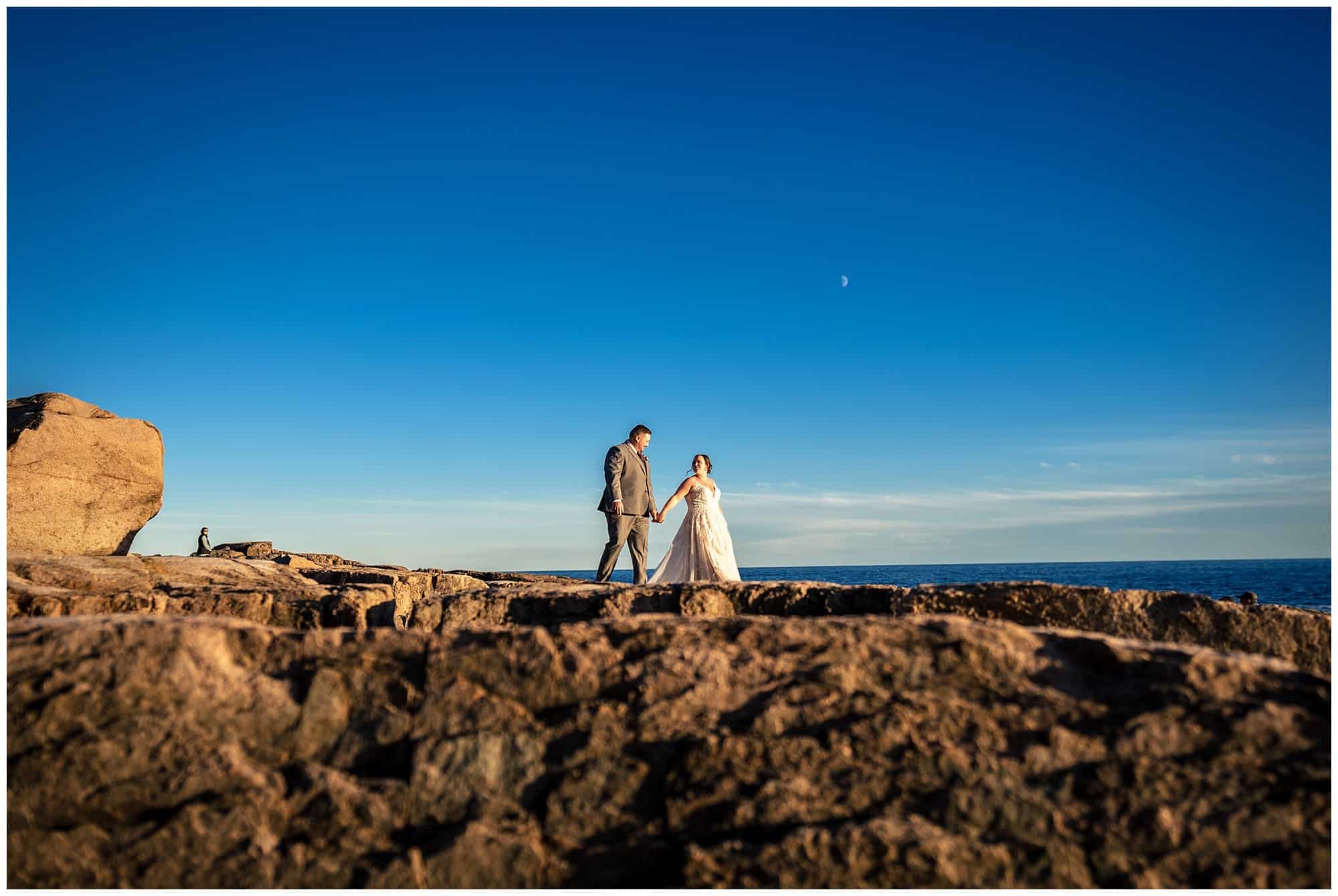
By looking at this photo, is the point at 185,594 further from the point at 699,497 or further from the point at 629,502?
the point at 699,497

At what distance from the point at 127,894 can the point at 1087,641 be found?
3033 mm

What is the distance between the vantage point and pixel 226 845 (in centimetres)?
256

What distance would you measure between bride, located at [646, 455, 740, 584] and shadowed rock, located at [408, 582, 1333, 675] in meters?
5.93

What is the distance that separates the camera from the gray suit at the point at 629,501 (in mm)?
9719

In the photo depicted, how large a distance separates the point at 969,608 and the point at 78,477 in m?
6.71

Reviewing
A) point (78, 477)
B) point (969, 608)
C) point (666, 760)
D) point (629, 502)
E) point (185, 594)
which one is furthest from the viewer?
point (629, 502)

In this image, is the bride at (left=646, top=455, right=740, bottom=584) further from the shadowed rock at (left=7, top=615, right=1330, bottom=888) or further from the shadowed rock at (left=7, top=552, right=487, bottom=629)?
the shadowed rock at (left=7, top=615, right=1330, bottom=888)

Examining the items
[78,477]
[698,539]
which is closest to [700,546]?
[698,539]

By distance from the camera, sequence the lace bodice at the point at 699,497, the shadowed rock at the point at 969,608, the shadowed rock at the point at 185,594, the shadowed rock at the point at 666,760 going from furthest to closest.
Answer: the lace bodice at the point at 699,497 → the shadowed rock at the point at 185,594 → the shadowed rock at the point at 969,608 → the shadowed rock at the point at 666,760

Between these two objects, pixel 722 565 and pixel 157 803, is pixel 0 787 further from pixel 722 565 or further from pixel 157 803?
pixel 722 565

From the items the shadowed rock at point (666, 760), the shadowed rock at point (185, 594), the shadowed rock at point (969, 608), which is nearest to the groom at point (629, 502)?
the shadowed rock at point (185, 594)

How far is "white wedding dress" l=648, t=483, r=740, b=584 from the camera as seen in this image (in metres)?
10.3

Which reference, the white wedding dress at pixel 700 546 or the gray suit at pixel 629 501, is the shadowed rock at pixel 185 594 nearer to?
the gray suit at pixel 629 501

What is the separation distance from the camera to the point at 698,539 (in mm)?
10398
